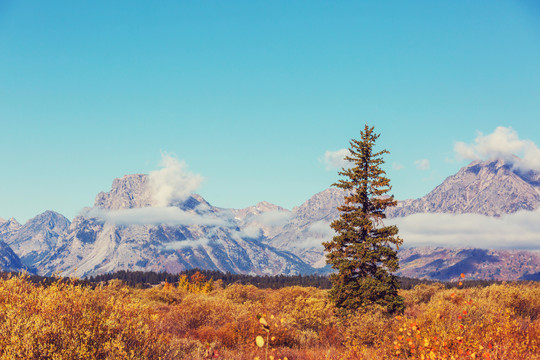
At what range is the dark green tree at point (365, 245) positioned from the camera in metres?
29.0

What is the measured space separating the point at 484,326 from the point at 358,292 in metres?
12.4

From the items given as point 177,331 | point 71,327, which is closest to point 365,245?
point 177,331

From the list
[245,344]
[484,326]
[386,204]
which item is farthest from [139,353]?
[386,204]

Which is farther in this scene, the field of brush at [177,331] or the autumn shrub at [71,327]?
the field of brush at [177,331]

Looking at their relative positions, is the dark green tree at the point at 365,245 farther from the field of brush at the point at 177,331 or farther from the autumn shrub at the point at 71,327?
the autumn shrub at the point at 71,327

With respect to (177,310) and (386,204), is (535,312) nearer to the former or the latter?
(386,204)

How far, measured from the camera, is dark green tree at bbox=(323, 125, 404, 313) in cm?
2898

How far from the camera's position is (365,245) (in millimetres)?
30062

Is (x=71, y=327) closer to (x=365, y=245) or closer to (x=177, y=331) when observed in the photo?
(x=177, y=331)

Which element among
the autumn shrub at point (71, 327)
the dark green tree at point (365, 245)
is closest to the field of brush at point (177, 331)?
the autumn shrub at point (71, 327)

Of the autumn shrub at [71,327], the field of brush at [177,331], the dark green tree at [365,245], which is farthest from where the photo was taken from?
the dark green tree at [365,245]

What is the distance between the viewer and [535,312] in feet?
93.6

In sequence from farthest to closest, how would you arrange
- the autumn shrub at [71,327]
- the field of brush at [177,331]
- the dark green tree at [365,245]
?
the dark green tree at [365,245]
the field of brush at [177,331]
the autumn shrub at [71,327]

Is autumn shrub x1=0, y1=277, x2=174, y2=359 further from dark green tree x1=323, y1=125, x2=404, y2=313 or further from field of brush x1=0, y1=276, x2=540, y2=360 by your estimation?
dark green tree x1=323, y1=125, x2=404, y2=313
